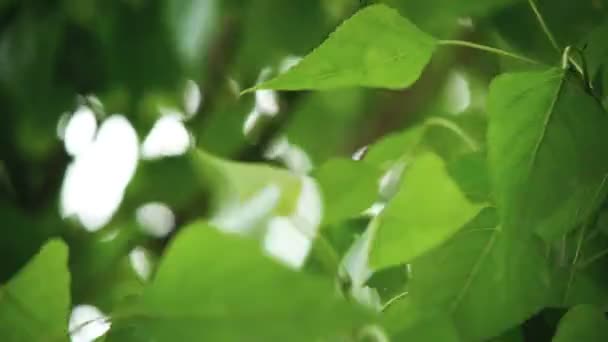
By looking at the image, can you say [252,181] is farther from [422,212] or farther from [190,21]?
[190,21]

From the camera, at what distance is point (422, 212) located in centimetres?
22

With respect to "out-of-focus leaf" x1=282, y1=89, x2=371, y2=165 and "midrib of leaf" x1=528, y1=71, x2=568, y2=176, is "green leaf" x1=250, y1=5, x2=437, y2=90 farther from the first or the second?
"out-of-focus leaf" x1=282, y1=89, x2=371, y2=165

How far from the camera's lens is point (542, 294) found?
0.26m

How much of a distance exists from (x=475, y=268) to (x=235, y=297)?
0.12 meters

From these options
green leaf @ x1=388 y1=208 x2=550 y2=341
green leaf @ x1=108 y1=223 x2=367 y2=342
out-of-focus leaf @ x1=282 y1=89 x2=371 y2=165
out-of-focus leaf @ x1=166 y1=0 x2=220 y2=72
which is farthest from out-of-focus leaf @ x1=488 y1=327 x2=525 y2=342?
out-of-focus leaf @ x1=282 y1=89 x2=371 y2=165

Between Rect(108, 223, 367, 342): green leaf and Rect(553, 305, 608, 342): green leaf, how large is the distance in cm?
11

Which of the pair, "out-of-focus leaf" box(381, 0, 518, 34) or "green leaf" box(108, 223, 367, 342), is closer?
"green leaf" box(108, 223, 367, 342)

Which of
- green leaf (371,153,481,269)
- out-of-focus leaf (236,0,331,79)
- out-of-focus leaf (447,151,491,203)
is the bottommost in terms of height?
green leaf (371,153,481,269)

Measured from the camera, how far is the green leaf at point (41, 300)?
8.9 inches

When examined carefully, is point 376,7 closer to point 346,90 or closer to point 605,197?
point 605,197

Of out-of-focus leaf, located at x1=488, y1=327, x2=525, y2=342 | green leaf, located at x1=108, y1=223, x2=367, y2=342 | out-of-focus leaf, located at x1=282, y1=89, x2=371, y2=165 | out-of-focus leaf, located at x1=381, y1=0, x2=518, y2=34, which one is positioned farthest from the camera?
out-of-focus leaf, located at x1=282, y1=89, x2=371, y2=165

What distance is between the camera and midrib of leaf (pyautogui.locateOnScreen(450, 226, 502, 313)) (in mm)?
260

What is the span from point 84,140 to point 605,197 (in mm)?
633

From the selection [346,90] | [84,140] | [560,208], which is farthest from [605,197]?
[84,140]
